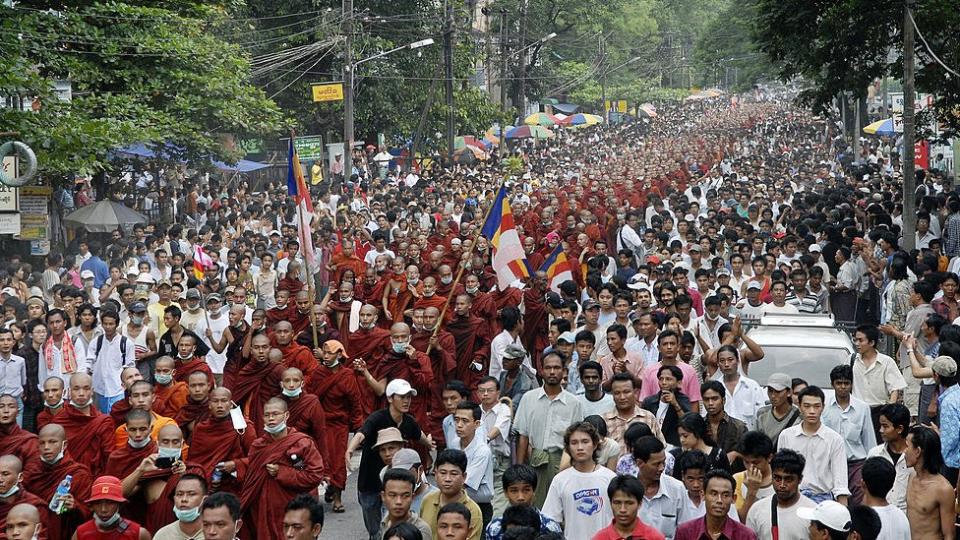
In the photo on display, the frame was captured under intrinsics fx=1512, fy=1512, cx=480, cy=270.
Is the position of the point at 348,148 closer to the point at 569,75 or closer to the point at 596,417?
the point at 596,417

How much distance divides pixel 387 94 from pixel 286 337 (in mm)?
28044

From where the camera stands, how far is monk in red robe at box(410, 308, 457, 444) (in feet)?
38.5

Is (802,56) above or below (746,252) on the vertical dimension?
above

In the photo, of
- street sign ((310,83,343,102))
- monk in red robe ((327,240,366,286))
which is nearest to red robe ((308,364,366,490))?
monk in red robe ((327,240,366,286))

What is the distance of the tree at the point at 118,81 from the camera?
18969mm

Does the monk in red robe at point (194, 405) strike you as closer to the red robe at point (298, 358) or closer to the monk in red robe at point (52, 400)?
the monk in red robe at point (52, 400)

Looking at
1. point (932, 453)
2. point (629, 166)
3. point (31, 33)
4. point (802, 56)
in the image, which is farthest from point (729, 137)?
point (932, 453)

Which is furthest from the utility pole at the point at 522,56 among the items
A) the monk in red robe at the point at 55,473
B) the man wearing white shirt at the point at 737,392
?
the monk in red robe at the point at 55,473

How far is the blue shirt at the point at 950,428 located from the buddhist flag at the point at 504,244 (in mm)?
6437

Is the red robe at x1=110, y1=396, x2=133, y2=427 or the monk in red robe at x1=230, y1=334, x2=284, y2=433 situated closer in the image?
the red robe at x1=110, y1=396, x2=133, y2=427

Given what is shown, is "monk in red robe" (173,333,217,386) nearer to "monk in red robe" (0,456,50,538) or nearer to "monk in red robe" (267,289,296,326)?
"monk in red robe" (267,289,296,326)

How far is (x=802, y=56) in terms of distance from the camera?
22703 mm

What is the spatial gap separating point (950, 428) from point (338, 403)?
446 cm

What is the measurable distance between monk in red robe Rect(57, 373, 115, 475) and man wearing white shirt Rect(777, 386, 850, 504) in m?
4.02
